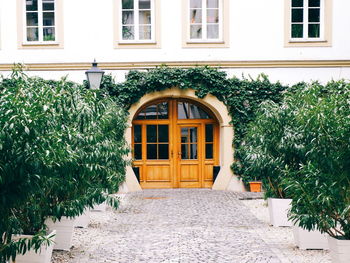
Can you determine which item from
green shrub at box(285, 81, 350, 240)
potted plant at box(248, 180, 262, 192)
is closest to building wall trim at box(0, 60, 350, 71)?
potted plant at box(248, 180, 262, 192)

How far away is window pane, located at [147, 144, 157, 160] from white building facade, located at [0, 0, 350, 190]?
0.97m

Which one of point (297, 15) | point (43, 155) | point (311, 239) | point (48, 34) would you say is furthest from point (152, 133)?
point (43, 155)

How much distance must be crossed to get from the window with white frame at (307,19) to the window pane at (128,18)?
4941mm

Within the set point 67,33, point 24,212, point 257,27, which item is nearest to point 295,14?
point 257,27

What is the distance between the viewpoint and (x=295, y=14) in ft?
55.2

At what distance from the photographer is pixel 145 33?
1686cm

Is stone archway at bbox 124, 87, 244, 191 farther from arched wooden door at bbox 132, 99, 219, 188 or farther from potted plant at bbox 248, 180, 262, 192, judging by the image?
arched wooden door at bbox 132, 99, 219, 188

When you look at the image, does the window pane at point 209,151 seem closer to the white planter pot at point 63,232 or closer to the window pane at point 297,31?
the window pane at point 297,31

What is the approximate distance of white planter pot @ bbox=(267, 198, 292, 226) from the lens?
10.2 meters

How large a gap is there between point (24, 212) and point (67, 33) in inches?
422

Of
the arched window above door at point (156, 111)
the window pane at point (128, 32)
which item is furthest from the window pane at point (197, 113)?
the window pane at point (128, 32)

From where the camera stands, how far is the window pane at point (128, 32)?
55.2 ft

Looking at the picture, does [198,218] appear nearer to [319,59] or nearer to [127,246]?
[127,246]

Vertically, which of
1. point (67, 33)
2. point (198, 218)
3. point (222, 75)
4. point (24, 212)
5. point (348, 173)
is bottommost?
point (198, 218)
